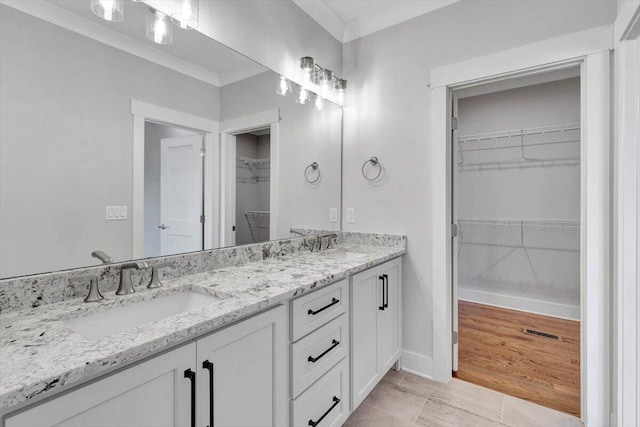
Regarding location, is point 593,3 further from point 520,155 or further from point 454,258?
point 520,155

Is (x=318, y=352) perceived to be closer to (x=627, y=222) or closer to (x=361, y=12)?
(x=627, y=222)

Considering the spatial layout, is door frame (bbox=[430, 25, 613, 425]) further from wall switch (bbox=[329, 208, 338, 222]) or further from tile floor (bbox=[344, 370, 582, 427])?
wall switch (bbox=[329, 208, 338, 222])

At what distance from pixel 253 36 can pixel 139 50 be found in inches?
28.0

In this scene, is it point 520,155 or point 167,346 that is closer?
point 167,346

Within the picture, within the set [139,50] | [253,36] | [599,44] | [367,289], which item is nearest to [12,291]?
[139,50]

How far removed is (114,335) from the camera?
81cm

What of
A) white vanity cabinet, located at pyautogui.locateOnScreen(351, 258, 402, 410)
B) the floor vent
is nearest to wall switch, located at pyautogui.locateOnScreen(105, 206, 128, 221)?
white vanity cabinet, located at pyautogui.locateOnScreen(351, 258, 402, 410)

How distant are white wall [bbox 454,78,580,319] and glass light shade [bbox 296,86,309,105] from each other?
1863mm

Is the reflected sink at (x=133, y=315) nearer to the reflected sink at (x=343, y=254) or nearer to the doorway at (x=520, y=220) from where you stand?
the reflected sink at (x=343, y=254)

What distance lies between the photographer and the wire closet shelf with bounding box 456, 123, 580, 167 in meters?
A: 3.15

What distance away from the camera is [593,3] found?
1645 millimetres

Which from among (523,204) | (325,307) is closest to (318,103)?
(325,307)

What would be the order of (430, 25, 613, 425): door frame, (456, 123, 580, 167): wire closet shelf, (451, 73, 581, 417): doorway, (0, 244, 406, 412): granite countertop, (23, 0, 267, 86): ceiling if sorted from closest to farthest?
(0, 244, 406, 412): granite countertop
(23, 0, 267, 86): ceiling
(430, 25, 613, 425): door frame
(451, 73, 581, 417): doorway
(456, 123, 580, 167): wire closet shelf

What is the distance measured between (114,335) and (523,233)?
3.80 m
